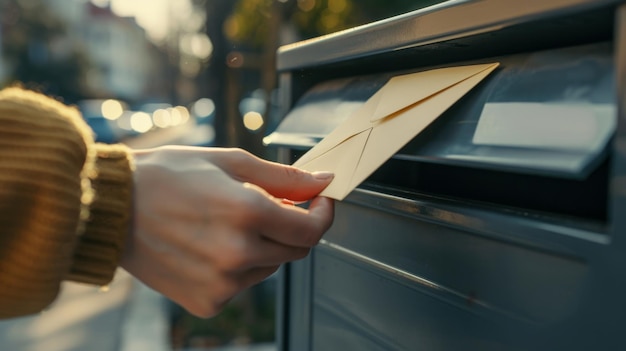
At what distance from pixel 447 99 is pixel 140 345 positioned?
13.1 ft

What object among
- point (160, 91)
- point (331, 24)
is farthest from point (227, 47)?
point (160, 91)

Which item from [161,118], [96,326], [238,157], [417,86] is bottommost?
[96,326]

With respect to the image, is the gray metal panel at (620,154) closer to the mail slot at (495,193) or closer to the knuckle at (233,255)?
the mail slot at (495,193)

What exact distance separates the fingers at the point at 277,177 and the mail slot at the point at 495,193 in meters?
0.16

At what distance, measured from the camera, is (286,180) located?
109cm

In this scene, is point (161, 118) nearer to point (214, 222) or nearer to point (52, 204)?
point (52, 204)

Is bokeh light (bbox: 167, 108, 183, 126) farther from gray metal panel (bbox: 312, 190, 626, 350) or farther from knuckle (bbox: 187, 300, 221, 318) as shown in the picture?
knuckle (bbox: 187, 300, 221, 318)

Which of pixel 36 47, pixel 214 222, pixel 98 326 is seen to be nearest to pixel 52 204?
pixel 214 222

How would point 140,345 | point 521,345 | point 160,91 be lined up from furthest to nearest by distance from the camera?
point 160,91 → point 140,345 → point 521,345

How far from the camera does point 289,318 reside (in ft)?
A: 6.00

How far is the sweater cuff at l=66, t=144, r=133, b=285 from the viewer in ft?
3.51

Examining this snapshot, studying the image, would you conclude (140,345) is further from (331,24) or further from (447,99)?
(447,99)

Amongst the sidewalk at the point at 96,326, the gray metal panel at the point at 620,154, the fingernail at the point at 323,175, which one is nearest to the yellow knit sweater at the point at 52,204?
the fingernail at the point at 323,175

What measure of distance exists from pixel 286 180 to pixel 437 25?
14.0 inches
